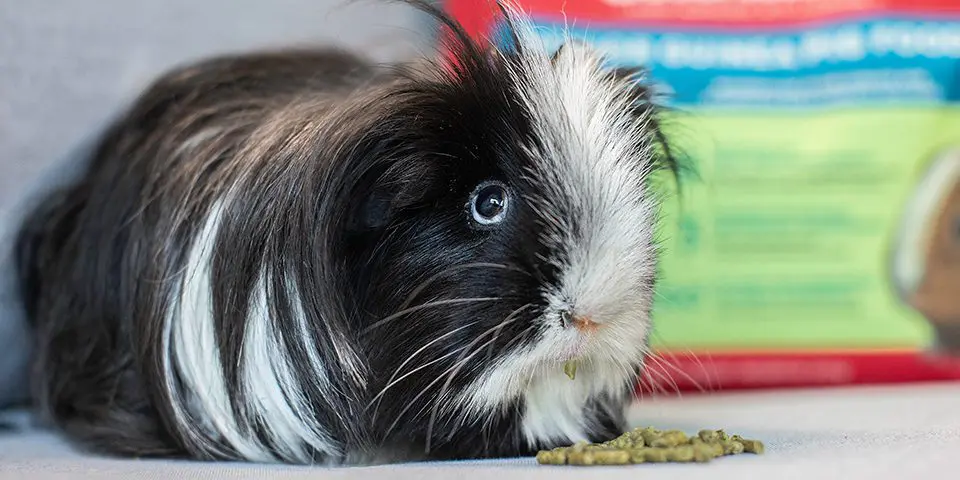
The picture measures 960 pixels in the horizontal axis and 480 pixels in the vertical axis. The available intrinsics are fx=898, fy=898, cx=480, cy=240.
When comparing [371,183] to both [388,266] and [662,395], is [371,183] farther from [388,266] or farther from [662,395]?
[662,395]

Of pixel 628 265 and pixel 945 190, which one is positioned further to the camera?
pixel 945 190

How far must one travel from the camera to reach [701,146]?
1895mm

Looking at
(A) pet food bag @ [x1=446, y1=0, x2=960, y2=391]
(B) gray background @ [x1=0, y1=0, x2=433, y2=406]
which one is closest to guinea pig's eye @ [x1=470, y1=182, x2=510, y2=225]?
(B) gray background @ [x1=0, y1=0, x2=433, y2=406]

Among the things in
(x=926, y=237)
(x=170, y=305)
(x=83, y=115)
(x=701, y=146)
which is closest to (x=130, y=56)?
(x=83, y=115)

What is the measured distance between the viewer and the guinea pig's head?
1041 millimetres

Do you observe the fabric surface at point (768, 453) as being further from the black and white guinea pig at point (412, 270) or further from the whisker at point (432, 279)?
the whisker at point (432, 279)

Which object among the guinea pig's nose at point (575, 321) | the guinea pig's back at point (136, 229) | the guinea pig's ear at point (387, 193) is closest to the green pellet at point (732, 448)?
the guinea pig's nose at point (575, 321)

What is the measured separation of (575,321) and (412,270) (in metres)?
0.22

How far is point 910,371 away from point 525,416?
109 cm

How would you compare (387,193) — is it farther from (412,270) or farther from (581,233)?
(581,233)

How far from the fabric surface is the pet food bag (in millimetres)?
251

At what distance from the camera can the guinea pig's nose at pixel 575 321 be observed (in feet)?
3.36

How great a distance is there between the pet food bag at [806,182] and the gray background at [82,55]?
41 centimetres

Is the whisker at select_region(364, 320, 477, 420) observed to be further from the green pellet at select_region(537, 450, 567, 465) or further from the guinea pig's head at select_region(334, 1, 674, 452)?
the green pellet at select_region(537, 450, 567, 465)
